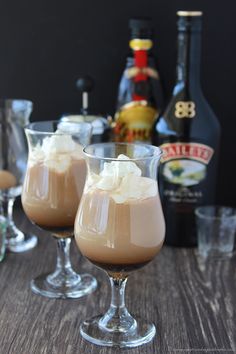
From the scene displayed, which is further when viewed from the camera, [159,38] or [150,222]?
[159,38]

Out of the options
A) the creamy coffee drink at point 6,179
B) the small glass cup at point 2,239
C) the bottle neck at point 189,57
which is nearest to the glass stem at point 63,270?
the small glass cup at point 2,239

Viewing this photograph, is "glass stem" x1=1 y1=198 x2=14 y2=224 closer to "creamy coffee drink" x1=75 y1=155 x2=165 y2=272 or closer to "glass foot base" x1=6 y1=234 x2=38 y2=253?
"glass foot base" x1=6 y1=234 x2=38 y2=253

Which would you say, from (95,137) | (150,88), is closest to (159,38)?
(150,88)

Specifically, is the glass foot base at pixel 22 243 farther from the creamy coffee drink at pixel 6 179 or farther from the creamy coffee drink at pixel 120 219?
the creamy coffee drink at pixel 120 219

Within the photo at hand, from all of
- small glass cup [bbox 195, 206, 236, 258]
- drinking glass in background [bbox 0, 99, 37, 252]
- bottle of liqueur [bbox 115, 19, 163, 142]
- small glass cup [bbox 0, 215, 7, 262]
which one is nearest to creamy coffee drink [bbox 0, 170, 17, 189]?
drinking glass in background [bbox 0, 99, 37, 252]

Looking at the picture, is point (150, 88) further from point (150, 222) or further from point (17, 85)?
point (150, 222)
